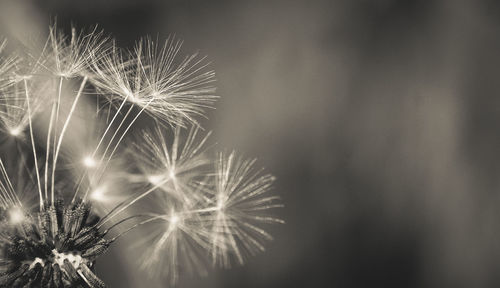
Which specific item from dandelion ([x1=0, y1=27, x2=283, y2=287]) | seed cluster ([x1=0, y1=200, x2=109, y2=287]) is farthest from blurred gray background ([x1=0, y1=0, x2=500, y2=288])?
seed cluster ([x1=0, y1=200, x2=109, y2=287])

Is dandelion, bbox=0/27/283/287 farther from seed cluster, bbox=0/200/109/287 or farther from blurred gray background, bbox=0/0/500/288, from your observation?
blurred gray background, bbox=0/0/500/288

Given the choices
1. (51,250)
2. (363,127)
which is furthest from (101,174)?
(363,127)

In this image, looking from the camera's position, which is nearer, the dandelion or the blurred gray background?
the dandelion

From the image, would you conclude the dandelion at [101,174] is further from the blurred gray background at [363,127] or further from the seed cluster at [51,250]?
the blurred gray background at [363,127]

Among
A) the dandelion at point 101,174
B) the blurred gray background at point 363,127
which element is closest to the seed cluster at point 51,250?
the dandelion at point 101,174

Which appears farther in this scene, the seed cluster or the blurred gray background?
the blurred gray background

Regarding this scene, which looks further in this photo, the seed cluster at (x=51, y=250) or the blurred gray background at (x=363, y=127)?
A: the blurred gray background at (x=363, y=127)
